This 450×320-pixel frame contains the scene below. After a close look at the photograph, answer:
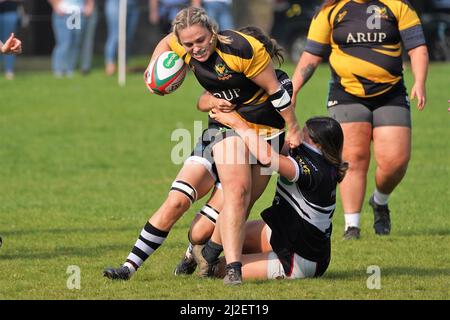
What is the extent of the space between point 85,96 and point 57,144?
4.40 m

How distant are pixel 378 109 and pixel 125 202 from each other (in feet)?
10.2

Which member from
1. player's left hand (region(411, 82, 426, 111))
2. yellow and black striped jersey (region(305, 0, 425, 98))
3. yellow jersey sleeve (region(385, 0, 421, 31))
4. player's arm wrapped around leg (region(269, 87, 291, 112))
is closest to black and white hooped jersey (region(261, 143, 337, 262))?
player's arm wrapped around leg (region(269, 87, 291, 112))

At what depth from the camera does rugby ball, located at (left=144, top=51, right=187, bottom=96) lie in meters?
7.48

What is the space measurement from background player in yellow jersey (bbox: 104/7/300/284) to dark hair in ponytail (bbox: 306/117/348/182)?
0.21m

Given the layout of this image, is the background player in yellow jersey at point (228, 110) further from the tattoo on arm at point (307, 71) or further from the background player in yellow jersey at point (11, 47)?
the tattoo on arm at point (307, 71)

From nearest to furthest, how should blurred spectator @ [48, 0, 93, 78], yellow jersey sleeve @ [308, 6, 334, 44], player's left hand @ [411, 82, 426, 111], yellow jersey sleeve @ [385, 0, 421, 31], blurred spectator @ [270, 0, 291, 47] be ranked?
player's left hand @ [411, 82, 426, 111] < yellow jersey sleeve @ [385, 0, 421, 31] < yellow jersey sleeve @ [308, 6, 334, 44] < blurred spectator @ [48, 0, 93, 78] < blurred spectator @ [270, 0, 291, 47]

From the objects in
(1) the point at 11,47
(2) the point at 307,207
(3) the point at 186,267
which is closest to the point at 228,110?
(2) the point at 307,207

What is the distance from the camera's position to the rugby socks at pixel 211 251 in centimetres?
759

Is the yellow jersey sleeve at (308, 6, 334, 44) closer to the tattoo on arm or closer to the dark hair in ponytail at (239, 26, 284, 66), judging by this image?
the tattoo on arm

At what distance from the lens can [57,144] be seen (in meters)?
15.4

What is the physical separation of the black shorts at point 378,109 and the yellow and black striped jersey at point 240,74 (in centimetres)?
201

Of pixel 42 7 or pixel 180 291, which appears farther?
pixel 42 7

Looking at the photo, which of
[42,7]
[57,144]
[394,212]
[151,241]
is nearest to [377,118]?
[394,212]
